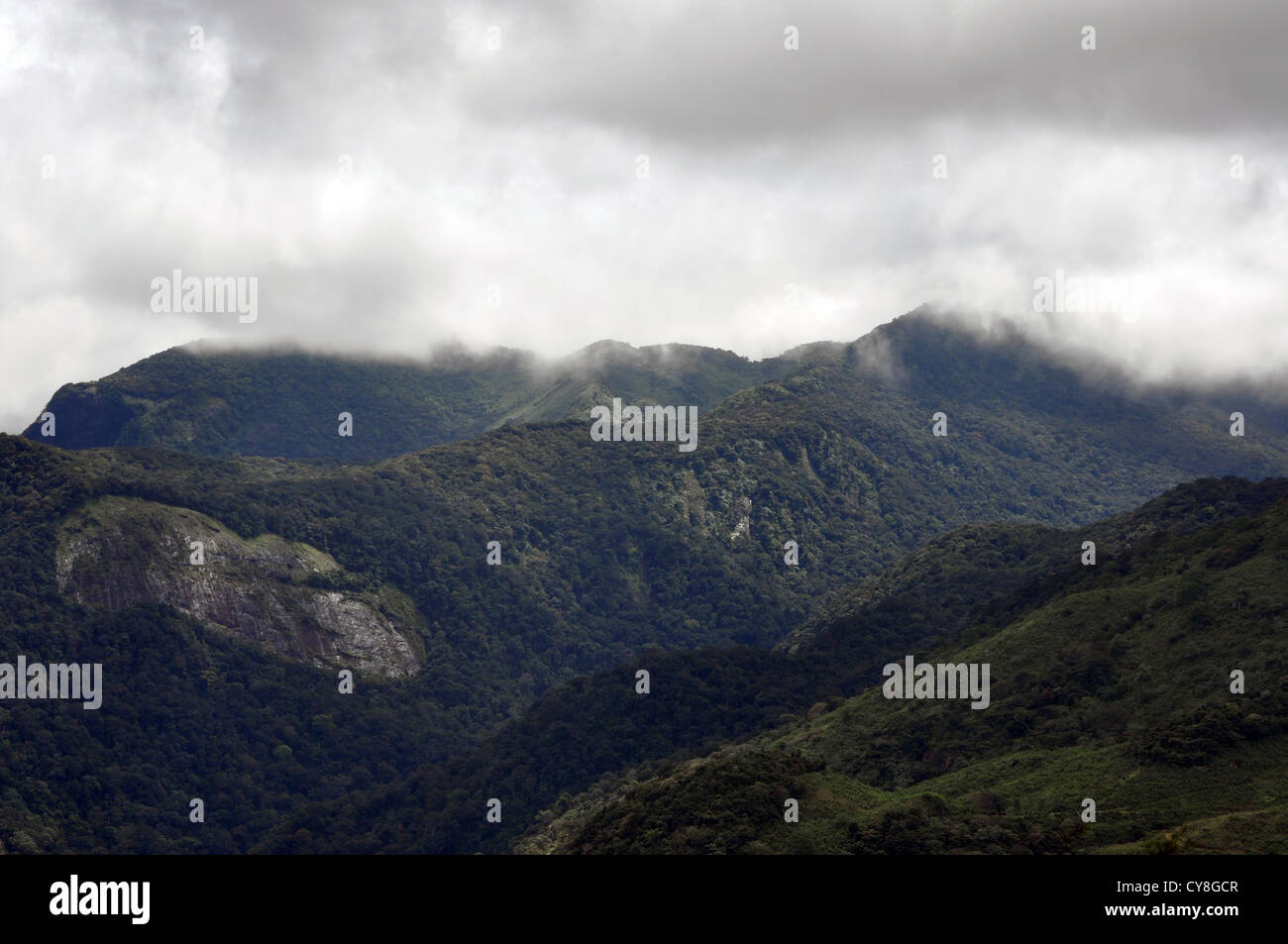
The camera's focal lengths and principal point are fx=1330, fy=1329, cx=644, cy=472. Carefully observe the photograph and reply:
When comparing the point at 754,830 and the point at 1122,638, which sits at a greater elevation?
the point at 1122,638

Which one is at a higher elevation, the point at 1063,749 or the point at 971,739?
the point at 971,739

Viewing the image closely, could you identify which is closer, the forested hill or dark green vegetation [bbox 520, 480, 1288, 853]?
dark green vegetation [bbox 520, 480, 1288, 853]

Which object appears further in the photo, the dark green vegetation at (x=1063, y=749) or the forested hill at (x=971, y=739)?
the forested hill at (x=971, y=739)

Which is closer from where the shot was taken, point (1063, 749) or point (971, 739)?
point (1063, 749)

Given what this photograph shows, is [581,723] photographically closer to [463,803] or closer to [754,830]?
[463,803]
